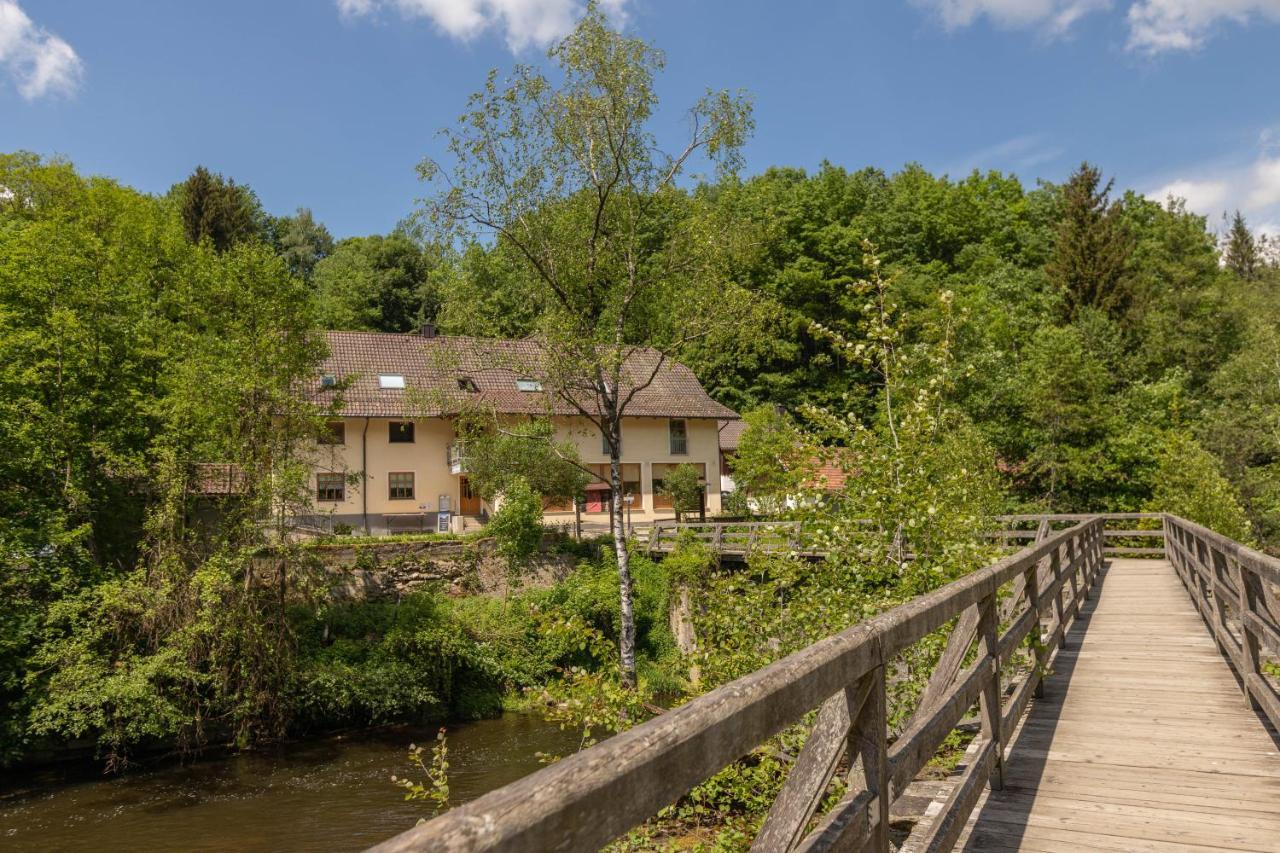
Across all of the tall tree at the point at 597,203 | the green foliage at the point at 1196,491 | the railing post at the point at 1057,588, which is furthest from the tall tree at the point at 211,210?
the railing post at the point at 1057,588

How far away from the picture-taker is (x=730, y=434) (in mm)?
41969

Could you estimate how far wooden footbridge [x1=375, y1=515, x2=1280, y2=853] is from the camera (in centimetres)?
120

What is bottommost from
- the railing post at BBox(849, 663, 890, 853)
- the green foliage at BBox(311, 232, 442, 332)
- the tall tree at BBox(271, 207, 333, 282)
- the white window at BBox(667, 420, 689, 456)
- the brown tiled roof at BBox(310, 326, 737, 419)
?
the railing post at BBox(849, 663, 890, 853)

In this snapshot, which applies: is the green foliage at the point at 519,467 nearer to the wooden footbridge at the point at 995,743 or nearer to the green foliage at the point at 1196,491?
the green foliage at the point at 1196,491

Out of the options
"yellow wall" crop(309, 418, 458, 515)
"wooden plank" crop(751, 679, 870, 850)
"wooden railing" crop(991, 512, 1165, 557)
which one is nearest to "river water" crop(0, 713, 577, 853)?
"wooden railing" crop(991, 512, 1165, 557)

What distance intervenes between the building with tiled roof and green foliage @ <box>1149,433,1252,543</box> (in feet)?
45.7

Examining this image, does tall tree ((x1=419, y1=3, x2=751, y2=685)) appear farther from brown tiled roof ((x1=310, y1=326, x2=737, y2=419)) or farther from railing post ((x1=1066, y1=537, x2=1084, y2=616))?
railing post ((x1=1066, y1=537, x2=1084, y2=616))

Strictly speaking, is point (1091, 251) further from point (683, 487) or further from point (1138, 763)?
point (1138, 763)

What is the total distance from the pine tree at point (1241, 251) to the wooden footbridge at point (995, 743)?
61.9 meters

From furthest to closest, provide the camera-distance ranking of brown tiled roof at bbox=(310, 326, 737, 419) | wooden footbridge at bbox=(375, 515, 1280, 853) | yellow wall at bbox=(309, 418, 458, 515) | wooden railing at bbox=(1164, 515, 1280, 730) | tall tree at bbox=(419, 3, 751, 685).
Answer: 1. yellow wall at bbox=(309, 418, 458, 515)
2. brown tiled roof at bbox=(310, 326, 737, 419)
3. tall tree at bbox=(419, 3, 751, 685)
4. wooden railing at bbox=(1164, 515, 1280, 730)
5. wooden footbridge at bbox=(375, 515, 1280, 853)

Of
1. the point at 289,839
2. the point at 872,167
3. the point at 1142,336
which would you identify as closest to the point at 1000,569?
the point at 289,839

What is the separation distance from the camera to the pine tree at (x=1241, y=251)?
188 feet

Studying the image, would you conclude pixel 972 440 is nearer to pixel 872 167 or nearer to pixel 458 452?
pixel 458 452

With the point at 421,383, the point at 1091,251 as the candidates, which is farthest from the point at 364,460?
the point at 1091,251
